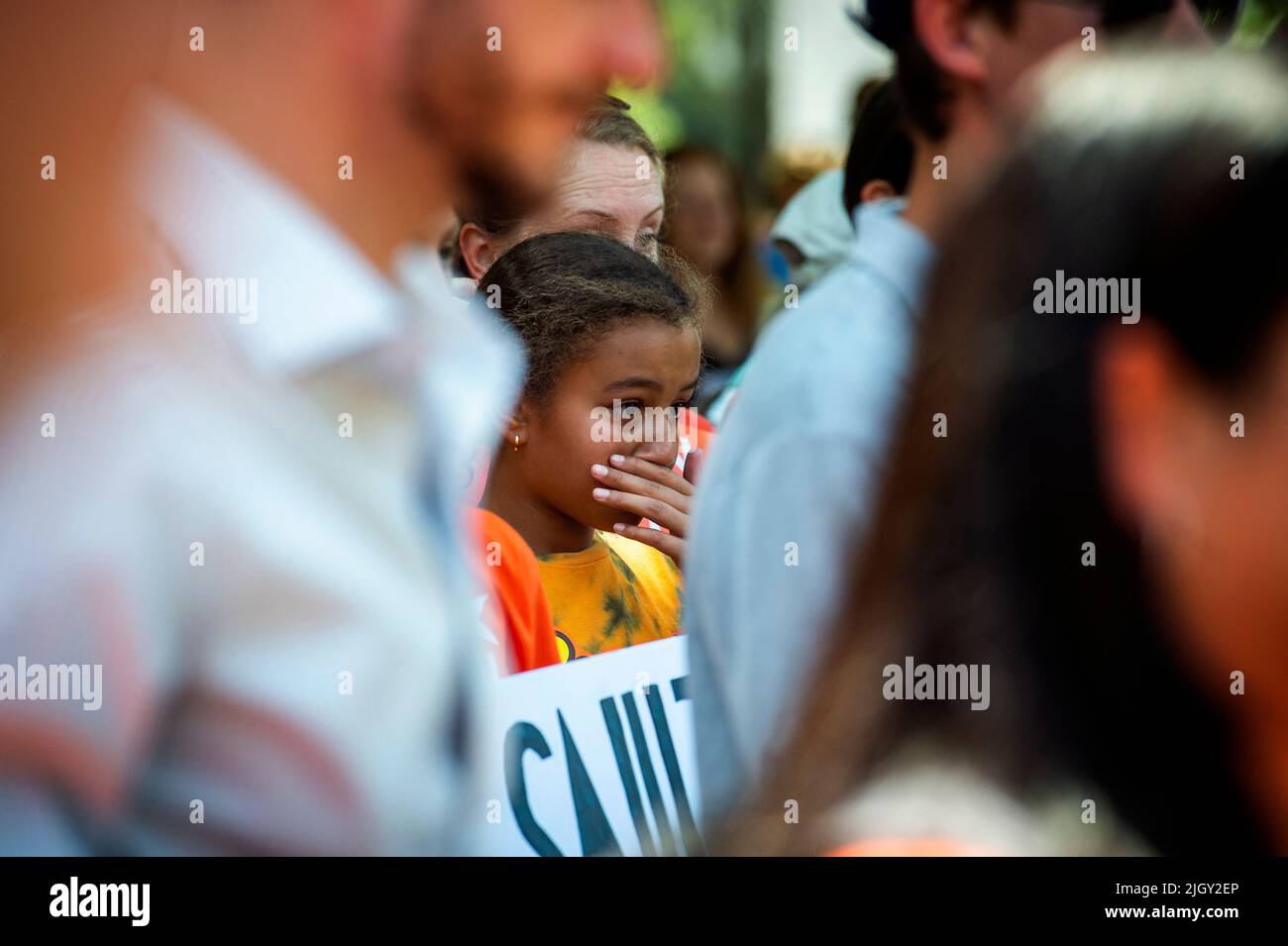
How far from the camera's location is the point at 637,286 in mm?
2529

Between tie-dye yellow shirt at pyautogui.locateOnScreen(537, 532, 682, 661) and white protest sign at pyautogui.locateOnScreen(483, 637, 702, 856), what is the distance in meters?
0.10

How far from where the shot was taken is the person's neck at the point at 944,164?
1643 mm

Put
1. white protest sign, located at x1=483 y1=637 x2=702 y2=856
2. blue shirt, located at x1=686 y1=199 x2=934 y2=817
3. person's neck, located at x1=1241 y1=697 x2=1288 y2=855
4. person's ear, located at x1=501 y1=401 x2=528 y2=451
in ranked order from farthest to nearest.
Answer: person's ear, located at x1=501 y1=401 x2=528 y2=451 → white protest sign, located at x1=483 y1=637 x2=702 y2=856 → blue shirt, located at x1=686 y1=199 x2=934 y2=817 → person's neck, located at x1=1241 y1=697 x2=1288 y2=855

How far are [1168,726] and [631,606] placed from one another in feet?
4.56

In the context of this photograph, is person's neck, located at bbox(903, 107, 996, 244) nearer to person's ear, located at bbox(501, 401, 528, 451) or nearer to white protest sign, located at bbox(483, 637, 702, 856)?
white protest sign, located at bbox(483, 637, 702, 856)

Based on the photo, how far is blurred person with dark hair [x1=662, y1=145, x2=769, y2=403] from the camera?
3018 millimetres

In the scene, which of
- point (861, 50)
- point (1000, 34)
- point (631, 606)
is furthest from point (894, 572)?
point (861, 50)

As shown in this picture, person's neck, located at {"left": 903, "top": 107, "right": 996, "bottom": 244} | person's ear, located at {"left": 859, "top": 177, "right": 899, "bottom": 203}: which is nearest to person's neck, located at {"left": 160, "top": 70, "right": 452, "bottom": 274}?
person's neck, located at {"left": 903, "top": 107, "right": 996, "bottom": 244}

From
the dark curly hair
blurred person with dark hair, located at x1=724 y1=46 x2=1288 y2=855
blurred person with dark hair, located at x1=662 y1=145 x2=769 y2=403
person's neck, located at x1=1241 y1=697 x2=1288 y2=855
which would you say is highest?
blurred person with dark hair, located at x1=662 y1=145 x2=769 y2=403

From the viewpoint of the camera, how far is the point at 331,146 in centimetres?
149

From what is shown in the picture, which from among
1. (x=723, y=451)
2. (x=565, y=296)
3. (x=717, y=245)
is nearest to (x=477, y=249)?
(x=565, y=296)

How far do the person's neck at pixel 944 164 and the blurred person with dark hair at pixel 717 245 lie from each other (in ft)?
3.58

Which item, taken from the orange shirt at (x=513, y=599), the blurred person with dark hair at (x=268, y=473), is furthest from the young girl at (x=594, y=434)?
the blurred person with dark hair at (x=268, y=473)

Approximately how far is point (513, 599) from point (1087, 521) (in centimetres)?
128
